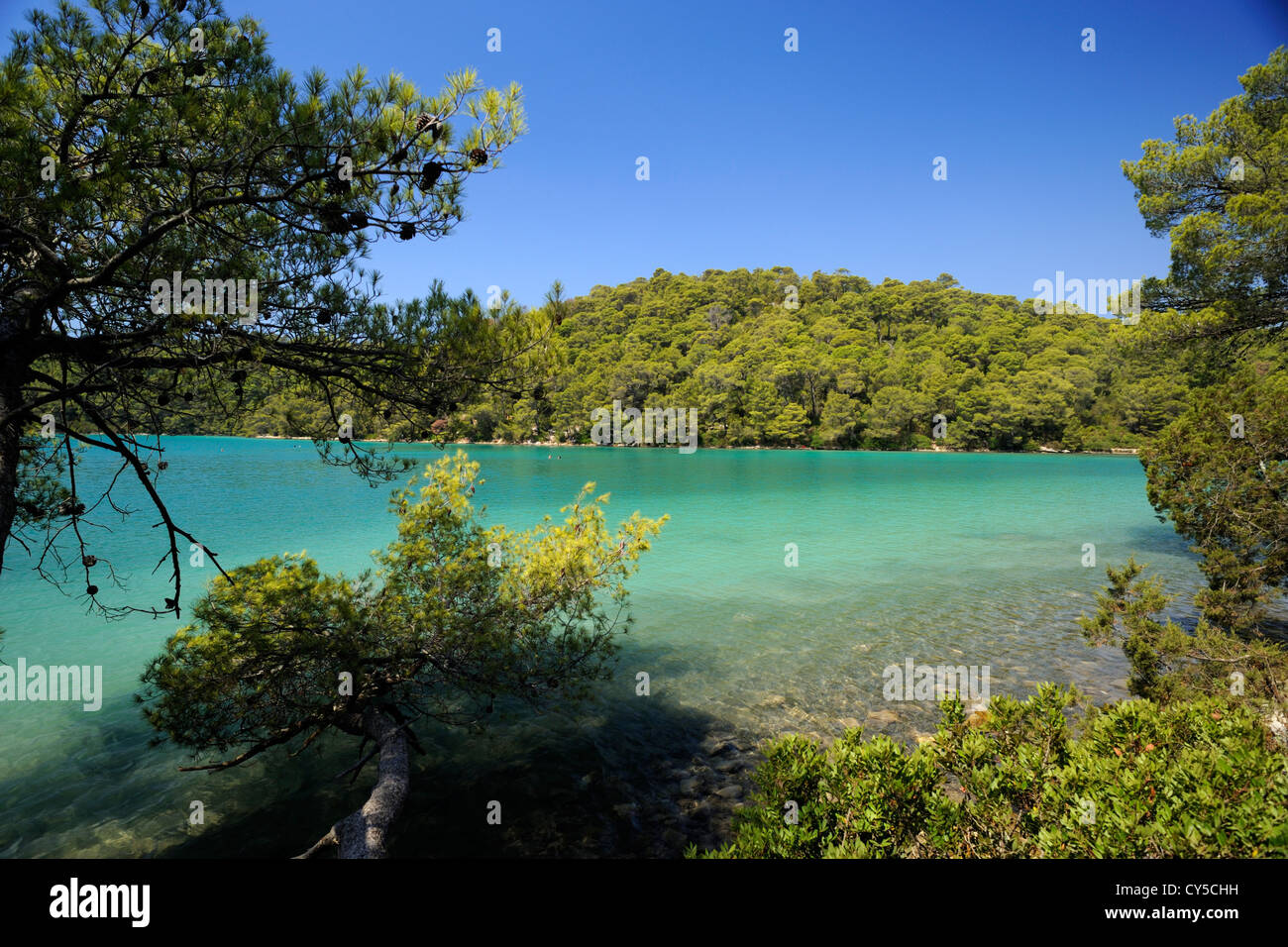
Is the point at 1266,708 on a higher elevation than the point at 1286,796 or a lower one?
lower

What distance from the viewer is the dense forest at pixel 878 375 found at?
84.1 metres

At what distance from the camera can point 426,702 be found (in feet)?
29.0

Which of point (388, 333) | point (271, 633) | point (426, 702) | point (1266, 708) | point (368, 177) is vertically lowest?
point (426, 702)

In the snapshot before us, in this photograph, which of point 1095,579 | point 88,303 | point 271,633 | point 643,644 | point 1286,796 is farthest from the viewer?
point 1095,579

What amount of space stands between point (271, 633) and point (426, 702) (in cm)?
396

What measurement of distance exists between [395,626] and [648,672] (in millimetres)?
5312

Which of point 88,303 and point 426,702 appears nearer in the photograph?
point 88,303

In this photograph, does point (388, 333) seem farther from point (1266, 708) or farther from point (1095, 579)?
point (1095, 579)

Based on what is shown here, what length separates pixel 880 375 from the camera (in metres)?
96.7

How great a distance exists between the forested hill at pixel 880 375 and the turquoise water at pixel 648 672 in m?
49.3

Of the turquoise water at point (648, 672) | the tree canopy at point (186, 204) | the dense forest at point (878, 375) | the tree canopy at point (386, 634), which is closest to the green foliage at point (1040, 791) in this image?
the turquoise water at point (648, 672)

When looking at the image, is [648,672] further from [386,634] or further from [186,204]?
[186,204]
